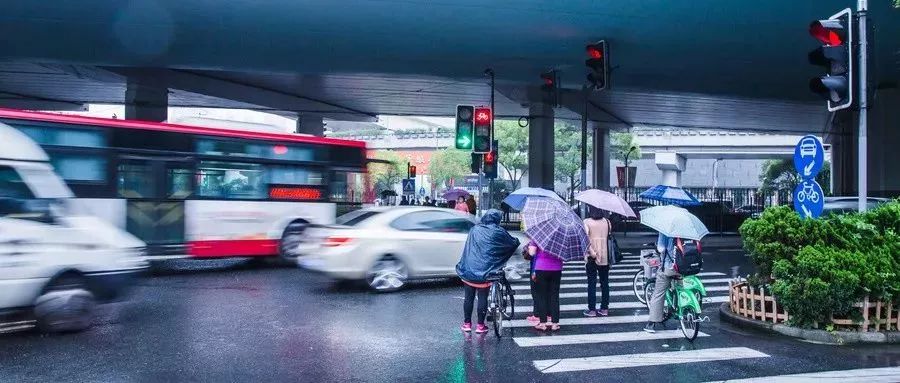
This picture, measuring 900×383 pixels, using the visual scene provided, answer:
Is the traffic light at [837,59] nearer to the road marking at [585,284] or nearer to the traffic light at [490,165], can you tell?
the road marking at [585,284]

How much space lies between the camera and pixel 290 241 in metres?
15.6

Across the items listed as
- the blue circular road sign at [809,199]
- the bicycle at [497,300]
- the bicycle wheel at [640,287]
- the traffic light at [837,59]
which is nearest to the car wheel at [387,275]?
the bicycle at [497,300]

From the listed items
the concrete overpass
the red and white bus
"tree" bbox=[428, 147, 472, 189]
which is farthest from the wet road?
"tree" bbox=[428, 147, 472, 189]

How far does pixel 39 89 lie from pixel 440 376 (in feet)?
102

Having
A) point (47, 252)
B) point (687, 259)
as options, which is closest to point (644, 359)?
point (687, 259)

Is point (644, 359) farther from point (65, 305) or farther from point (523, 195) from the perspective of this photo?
point (65, 305)

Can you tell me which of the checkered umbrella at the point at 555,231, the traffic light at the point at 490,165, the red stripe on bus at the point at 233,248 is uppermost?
the traffic light at the point at 490,165

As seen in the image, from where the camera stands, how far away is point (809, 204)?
30.9 feet

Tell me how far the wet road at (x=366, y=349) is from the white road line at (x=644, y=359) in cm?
1

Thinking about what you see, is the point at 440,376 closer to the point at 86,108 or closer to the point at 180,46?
the point at 180,46

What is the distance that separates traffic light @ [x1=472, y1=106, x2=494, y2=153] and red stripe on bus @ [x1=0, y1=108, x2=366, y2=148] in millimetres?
2978

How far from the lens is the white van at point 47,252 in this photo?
25.3 feet

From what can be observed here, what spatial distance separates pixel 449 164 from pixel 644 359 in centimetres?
6487

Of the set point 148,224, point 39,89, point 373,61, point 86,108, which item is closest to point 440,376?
point 148,224
